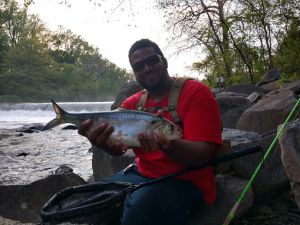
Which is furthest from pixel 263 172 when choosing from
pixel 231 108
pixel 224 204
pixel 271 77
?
pixel 271 77

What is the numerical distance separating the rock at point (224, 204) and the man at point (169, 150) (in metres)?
0.35

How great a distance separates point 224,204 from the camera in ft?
13.4

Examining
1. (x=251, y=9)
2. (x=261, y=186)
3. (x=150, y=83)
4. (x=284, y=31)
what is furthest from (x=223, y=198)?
(x=251, y=9)

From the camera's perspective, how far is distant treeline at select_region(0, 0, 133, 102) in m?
67.6

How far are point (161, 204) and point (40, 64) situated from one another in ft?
237

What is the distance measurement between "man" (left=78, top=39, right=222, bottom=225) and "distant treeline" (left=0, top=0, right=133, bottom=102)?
Result: 59.7 metres

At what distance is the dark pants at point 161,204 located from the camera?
3.33 metres

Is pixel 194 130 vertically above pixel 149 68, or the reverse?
pixel 149 68

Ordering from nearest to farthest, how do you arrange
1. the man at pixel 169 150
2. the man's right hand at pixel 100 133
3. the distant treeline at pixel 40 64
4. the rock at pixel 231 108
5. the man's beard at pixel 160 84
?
1. the man at pixel 169 150
2. the man's right hand at pixel 100 133
3. the man's beard at pixel 160 84
4. the rock at pixel 231 108
5. the distant treeline at pixel 40 64

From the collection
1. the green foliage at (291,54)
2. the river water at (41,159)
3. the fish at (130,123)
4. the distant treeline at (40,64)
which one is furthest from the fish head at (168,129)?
the distant treeline at (40,64)

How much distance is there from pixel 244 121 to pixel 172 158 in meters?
3.56

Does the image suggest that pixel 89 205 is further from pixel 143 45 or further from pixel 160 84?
pixel 143 45

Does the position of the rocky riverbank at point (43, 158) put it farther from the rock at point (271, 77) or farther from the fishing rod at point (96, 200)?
the rock at point (271, 77)

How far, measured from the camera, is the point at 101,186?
13.1 feet
